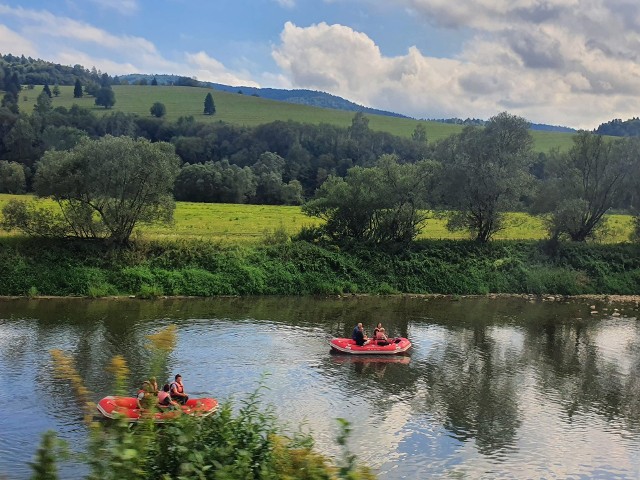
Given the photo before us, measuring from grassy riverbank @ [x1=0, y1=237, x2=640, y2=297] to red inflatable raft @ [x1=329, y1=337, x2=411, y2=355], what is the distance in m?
13.7

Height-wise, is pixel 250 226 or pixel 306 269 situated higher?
pixel 250 226

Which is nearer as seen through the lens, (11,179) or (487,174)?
(487,174)

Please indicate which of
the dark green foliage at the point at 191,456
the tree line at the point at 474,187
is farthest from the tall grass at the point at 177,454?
the tree line at the point at 474,187

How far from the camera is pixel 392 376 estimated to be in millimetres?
25781

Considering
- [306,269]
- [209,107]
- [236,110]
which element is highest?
[236,110]

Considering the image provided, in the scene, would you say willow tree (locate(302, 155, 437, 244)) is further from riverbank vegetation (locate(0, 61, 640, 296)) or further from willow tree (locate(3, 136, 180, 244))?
willow tree (locate(3, 136, 180, 244))

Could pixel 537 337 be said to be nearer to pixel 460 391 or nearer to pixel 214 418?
pixel 460 391

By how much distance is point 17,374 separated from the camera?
75.0ft

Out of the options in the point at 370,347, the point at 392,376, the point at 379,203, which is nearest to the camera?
the point at 392,376

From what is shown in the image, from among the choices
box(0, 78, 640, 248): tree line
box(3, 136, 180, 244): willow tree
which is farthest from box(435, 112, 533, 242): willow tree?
box(3, 136, 180, 244): willow tree

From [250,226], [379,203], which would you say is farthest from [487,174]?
[250,226]

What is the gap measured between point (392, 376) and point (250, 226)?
32893 millimetres

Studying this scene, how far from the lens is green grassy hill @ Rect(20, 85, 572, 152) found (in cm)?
12662

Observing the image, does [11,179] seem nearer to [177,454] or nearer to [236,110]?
[236,110]
